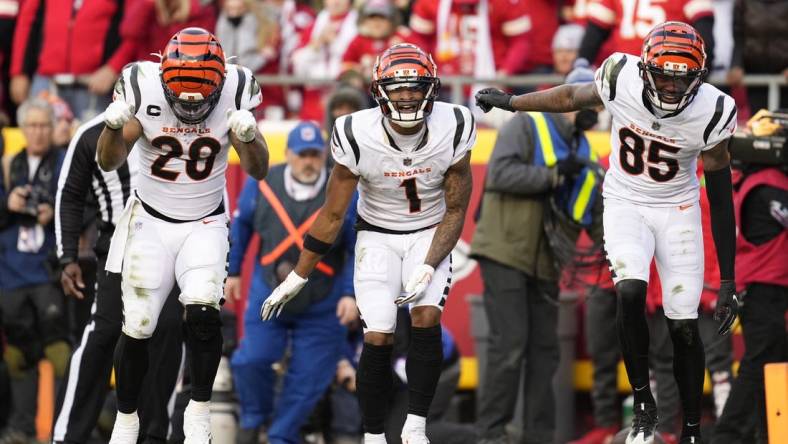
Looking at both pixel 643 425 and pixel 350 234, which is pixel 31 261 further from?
pixel 643 425

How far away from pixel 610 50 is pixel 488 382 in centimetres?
301

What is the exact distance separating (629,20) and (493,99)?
3.05 m

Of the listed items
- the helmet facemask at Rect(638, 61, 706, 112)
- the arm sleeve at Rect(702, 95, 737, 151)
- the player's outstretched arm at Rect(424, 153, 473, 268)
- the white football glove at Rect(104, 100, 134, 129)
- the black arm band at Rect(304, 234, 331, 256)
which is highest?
the helmet facemask at Rect(638, 61, 706, 112)

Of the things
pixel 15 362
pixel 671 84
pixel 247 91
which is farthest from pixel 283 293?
pixel 15 362

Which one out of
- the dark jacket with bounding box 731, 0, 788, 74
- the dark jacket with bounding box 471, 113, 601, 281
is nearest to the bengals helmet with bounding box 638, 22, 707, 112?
the dark jacket with bounding box 471, 113, 601, 281

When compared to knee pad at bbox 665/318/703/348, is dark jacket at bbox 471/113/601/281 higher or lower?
higher

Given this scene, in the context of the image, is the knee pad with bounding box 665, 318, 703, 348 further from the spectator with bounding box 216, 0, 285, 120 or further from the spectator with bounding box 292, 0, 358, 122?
the spectator with bounding box 216, 0, 285, 120

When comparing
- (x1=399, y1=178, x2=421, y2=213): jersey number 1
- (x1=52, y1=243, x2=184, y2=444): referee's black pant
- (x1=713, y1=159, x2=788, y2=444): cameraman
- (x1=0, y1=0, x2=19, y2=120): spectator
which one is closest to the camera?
(x1=399, y1=178, x2=421, y2=213): jersey number 1

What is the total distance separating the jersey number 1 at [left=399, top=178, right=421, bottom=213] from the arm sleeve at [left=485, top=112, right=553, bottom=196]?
5.04ft

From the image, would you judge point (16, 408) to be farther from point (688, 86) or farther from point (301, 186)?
point (688, 86)

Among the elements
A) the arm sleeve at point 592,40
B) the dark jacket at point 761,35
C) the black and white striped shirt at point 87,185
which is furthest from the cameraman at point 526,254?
the black and white striped shirt at point 87,185

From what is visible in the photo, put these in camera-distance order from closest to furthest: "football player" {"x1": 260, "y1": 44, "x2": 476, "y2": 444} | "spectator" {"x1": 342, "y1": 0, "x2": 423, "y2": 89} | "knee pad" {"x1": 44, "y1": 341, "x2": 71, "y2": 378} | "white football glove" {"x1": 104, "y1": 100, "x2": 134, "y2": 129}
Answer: "white football glove" {"x1": 104, "y1": 100, "x2": 134, "y2": 129} → "football player" {"x1": 260, "y1": 44, "x2": 476, "y2": 444} → "knee pad" {"x1": 44, "y1": 341, "x2": 71, "y2": 378} → "spectator" {"x1": 342, "y1": 0, "x2": 423, "y2": 89}

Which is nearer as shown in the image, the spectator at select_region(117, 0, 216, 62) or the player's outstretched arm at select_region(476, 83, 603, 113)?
the player's outstretched arm at select_region(476, 83, 603, 113)

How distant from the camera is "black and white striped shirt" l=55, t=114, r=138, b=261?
8.87m
